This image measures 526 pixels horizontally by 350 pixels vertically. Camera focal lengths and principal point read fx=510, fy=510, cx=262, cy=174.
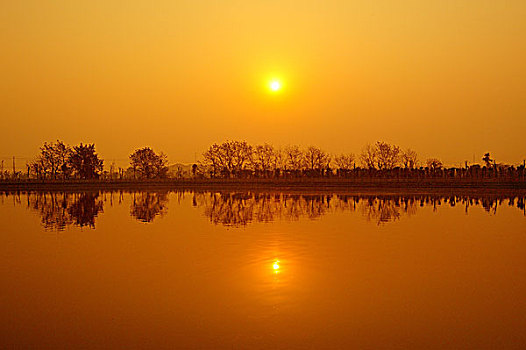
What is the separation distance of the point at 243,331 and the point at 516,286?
4.80 metres

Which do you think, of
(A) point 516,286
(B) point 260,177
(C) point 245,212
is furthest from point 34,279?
(B) point 260,177

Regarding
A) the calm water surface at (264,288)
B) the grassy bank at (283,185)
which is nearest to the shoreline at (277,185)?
the grassy bank at (283,185)

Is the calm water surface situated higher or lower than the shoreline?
lower

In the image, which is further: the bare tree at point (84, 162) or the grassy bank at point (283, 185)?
the bare tree at point (84, 162)

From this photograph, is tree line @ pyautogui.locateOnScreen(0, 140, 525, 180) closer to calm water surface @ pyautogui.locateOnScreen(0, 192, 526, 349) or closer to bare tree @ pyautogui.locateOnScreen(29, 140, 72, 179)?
bare tree @ pyautogui.locateOnScreen(29, 140, 72, 179)

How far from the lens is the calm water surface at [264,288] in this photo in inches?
234

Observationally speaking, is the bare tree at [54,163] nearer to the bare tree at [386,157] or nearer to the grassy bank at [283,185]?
the grassy bank at [283,185]

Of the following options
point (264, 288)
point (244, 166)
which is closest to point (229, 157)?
point (244, 166)

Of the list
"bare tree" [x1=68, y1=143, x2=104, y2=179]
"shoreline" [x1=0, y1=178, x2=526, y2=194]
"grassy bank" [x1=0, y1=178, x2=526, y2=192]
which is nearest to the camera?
"shoreline" [x1=0, y1=178, x2=526, y2=194]

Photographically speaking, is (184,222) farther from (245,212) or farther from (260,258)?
(260,258)

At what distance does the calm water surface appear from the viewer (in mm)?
5934

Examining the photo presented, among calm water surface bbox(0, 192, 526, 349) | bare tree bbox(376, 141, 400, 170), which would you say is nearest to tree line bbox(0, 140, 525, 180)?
bare tree bbox(376, 141, 400, 170)

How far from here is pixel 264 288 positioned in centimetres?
800

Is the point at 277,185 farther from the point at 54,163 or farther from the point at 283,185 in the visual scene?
the point at 54,163
